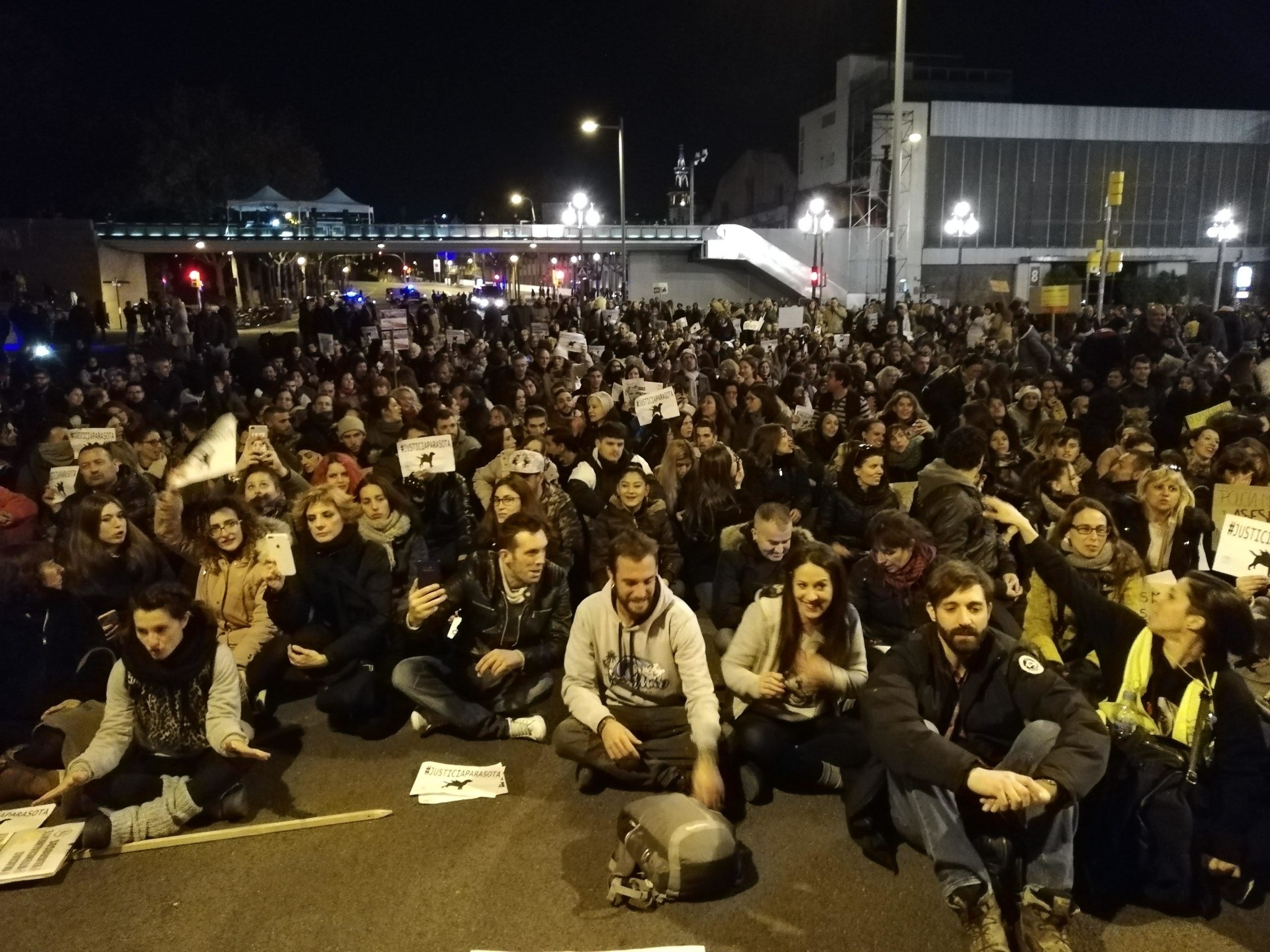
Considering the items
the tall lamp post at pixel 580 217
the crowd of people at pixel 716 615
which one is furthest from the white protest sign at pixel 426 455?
the tall lamp post at pixel 580 217

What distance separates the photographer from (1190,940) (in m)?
3.59

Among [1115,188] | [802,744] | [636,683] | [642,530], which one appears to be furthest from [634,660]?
[1115,188]

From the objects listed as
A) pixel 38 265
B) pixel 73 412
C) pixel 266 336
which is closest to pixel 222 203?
pixel 38 265

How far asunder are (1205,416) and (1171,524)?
3.15m

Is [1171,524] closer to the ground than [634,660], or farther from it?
farther from it

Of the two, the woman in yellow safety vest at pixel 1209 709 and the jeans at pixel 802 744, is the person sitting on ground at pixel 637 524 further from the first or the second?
the woman in yellow safety vest at pixel 1209 709

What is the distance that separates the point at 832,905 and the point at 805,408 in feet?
23.6

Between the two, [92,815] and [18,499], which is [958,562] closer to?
[92,815]

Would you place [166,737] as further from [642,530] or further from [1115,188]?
[1115,188]

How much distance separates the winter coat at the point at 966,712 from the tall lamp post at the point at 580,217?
3485cm

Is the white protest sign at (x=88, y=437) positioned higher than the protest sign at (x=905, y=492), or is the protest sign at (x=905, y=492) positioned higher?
the white protest sign at (x=88, y=437)

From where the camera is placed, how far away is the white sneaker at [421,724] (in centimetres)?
542

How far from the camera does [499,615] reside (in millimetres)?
5395

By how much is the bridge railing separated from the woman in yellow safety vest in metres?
43.8
